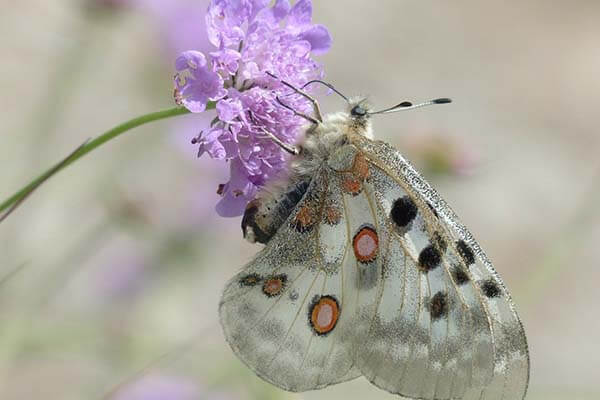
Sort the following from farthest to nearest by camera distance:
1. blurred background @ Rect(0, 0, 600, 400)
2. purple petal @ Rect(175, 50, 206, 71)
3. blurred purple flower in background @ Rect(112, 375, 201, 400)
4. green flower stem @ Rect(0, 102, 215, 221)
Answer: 1. blurred purple flower in background @ Rect(112, 375, 201, 400)
2. blurred background @ Rect(0, 0, 600, 400)
3. purple petal @ Rect(175, 50, 206, 71)
4. green flower stem @ Rect(0, 102, 215, 221)

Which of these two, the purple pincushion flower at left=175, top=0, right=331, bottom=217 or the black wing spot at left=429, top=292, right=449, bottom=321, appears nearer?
the purple pincushion flower at left=175, top=0, right=331, bottom=217

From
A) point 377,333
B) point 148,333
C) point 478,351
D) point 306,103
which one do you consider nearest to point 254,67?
point 306,103

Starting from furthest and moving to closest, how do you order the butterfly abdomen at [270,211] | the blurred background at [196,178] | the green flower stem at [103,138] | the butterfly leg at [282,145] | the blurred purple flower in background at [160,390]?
1. the blurred purple flower in background at [160,390]
2. the blurred background at [196,178]
3. the butterfly abdomen at [270,211]
4. the butterfly leg at [282,145]
5. the green flower stem at [103,138]

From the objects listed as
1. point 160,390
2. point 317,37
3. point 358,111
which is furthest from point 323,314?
Result: point 160,390

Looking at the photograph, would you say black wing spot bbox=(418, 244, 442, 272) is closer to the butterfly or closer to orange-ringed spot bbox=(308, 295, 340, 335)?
the butterfly

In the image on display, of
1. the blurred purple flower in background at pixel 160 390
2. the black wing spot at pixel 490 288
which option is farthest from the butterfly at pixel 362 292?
the blurred purple flower in background at pixel 160 390

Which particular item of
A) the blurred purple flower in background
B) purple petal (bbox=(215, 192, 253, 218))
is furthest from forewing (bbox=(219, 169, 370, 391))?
the blurred purple flower in background

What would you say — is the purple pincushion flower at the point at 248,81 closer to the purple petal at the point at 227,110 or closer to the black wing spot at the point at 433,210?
the purple petal at the point at 227,110
